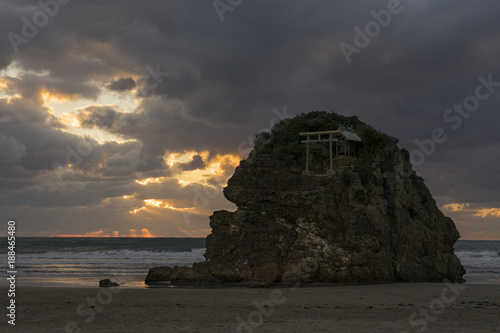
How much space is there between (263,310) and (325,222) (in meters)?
11.4

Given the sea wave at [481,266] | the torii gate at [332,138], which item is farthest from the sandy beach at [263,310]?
the sea wave at [481,266]

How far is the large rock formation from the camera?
2728 centimetres

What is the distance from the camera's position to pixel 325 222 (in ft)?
91.8

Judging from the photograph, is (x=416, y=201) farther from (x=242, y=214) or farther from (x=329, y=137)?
(x=242, y=214)

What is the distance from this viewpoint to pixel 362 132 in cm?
3369

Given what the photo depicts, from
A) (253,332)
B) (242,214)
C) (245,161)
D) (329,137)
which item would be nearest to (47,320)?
(253,332)

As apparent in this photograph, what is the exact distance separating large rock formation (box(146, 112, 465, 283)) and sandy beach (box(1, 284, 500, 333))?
2.75m

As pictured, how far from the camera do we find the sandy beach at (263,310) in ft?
46.5

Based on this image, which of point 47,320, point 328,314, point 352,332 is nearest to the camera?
point 352,332

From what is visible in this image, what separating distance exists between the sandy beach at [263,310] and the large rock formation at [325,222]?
275 cm

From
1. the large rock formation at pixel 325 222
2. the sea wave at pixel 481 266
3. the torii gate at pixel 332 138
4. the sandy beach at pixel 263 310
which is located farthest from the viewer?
the sea wave at pixel 481 266

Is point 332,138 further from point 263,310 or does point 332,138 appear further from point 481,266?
point 481,266

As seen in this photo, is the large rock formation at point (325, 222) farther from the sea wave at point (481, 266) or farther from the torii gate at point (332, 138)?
the sea wave at point (481, 266)

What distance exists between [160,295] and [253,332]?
975 centimetres
